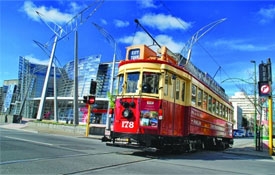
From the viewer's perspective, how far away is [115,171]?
8.20 m

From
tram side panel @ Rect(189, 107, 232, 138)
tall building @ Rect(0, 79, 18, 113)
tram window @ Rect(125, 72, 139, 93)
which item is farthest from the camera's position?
tall building @ Rect(0, 79, 18, 113)

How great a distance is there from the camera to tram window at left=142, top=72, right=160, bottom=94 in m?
12.1

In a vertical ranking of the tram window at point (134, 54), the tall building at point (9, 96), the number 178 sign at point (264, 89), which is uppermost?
the tall building at point (9, 96)

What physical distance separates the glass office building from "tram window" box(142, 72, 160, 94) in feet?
189

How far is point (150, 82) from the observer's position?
484 inches

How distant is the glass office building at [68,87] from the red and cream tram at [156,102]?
56.2m

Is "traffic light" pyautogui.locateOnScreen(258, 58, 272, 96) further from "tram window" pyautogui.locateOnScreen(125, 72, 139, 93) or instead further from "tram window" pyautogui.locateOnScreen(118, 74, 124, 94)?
"tram window" pyautogui.locateOnScreen(118, 74, 124, 94)

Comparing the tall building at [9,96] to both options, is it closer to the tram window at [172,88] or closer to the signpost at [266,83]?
the signpost at [266,83]

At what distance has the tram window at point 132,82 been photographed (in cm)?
Answer: 1240

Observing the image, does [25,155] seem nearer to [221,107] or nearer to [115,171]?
[115,171]

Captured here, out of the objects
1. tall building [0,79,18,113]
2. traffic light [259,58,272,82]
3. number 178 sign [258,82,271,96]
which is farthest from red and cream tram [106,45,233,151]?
tall building [0,79,18,113]

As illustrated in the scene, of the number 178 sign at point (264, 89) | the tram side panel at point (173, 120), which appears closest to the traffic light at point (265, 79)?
the number 178 sign at point (264, 89)

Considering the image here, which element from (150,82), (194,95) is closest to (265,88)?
(194,95)

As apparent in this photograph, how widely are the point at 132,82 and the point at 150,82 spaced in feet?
2.37
